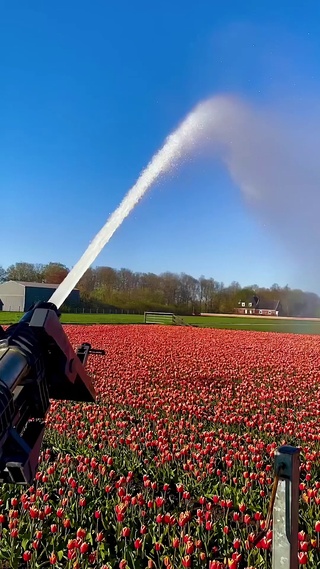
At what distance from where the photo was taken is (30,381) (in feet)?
6.85

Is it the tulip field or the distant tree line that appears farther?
the distant tree line

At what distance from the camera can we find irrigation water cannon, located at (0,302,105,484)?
5.92ft

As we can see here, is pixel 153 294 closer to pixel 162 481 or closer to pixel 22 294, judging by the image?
pixel 22 294

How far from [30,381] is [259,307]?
115 meters

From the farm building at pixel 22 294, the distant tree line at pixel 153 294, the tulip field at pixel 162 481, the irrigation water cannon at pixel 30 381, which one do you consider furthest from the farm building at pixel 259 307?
the irrigation water cannon at pixel 30 381

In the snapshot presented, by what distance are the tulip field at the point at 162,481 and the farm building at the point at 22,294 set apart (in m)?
70.2

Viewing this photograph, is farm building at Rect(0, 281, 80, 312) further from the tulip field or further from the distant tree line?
the tulip field

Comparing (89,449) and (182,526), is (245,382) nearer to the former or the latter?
(89,449)

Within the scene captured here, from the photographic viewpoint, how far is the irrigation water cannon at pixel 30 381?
1805 mm

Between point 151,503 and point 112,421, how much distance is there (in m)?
2.97

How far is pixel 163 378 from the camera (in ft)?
36.8

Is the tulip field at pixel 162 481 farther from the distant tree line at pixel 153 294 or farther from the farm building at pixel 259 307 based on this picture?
the farm building at pixel 259 307

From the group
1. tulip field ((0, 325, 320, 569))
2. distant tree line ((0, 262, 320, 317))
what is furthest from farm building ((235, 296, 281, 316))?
tulip field ((0, 325, 320, 569))

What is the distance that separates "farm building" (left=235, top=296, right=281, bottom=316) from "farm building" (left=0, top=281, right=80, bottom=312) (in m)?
39.8
